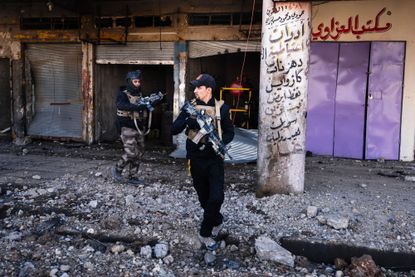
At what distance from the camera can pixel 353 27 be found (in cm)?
912

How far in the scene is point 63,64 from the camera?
1150cm

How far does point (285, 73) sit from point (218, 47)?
4.14 m

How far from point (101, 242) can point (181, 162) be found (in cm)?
407

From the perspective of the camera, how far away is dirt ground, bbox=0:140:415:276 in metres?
4.57

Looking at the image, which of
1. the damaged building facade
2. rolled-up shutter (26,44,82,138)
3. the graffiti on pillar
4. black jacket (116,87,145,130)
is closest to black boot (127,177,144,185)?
black jacket (116,87,145,130)

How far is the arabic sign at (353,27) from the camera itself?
→ 8.93 m

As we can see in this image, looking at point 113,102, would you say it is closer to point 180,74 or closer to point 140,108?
point 180,74

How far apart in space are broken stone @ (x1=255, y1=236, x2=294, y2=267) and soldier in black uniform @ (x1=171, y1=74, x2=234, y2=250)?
57 cm

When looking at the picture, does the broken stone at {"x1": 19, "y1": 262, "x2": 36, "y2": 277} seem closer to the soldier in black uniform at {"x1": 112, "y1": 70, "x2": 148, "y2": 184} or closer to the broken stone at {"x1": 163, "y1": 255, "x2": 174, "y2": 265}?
the broken stone at {"x1": 163, "y1": 255, "x2": 174, "y2": 265}

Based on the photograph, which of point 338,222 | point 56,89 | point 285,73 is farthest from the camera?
point 56,89

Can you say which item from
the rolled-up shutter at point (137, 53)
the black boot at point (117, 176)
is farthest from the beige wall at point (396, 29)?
the black boot at point (117, 176)

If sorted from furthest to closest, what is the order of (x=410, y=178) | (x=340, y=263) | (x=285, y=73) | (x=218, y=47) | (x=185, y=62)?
(x=185, y=62) → (x=218, y=47) → (x=410, y=178) → (x=285, y=73) → (x=340, y=263)

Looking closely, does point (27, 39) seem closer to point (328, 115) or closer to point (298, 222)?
point (328, 115)

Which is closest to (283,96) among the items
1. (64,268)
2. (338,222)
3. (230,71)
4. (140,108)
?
(338,222)
